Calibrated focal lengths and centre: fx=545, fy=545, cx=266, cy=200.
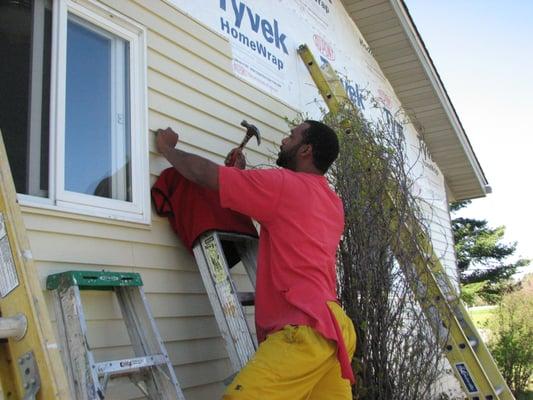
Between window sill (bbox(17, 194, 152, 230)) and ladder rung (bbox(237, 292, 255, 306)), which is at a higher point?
window sill (bbox(17, 194, 152, 230))

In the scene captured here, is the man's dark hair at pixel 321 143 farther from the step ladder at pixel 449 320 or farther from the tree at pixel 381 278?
the step ladder at pixel 449 320

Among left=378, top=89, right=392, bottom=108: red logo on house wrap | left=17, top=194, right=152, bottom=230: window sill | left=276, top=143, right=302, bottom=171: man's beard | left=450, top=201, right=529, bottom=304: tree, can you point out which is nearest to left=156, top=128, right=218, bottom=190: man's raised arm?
left=17, top=194, right=152, bottom=230: window sill

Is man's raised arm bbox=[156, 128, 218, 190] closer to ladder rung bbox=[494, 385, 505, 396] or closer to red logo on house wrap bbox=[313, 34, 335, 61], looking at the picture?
ladder rung bbox=[494, 385, 505, 396]

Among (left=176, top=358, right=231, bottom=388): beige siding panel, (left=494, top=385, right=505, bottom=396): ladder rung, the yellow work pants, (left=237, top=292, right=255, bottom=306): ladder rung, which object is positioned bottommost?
(left=494, top=385, right=505, bottom=396): ladder rung

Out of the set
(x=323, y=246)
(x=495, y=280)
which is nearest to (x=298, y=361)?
(x=323, y=246)

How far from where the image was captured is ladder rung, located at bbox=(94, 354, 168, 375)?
225 centimetres

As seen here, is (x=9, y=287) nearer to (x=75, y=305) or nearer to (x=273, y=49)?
(x=75, y=305)

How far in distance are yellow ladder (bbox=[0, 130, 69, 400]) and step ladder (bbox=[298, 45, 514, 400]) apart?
305cm

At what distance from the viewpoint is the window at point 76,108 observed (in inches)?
109

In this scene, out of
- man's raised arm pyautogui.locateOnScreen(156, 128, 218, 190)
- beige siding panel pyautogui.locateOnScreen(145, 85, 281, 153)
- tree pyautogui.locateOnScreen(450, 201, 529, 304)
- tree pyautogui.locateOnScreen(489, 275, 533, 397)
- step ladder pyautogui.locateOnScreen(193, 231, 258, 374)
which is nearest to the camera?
man's raised arm pyautogui.locateOnScreen(156, 128, 218, 190)

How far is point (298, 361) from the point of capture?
235 cm

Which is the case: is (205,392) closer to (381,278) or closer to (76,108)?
(381,278)

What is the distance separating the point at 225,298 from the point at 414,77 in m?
7.66

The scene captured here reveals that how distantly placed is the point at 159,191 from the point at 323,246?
1.13m
